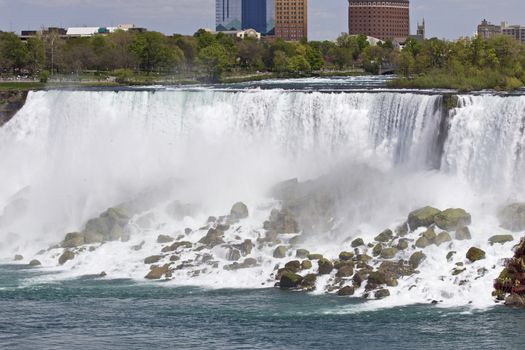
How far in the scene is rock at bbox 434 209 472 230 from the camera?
4306 centimetres

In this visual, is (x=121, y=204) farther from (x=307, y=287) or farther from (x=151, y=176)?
(x=307, y=287)

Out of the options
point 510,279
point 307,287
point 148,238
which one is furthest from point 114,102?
point 510,279

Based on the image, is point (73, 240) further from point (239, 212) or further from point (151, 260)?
point (239, 212)

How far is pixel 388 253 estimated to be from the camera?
41.7 metres

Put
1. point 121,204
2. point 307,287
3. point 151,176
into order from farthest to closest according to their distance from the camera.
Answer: point 151,176, point 121,204, point 307,287

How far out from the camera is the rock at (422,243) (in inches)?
1649

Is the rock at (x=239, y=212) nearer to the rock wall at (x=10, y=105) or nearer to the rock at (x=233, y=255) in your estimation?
the rock at (x=233, y=255)

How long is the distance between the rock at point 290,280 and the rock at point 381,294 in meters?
3.20

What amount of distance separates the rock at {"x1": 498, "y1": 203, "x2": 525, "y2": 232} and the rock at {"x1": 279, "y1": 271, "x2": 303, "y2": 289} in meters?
8.78

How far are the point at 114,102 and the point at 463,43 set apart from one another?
1189 inches

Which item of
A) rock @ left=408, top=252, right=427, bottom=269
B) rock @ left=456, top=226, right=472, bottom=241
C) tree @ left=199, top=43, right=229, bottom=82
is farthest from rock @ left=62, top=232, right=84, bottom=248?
tree @ left=199, top=43, right=229, bottom=82

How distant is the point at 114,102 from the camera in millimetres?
60094

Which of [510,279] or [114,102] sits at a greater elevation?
[114,102]

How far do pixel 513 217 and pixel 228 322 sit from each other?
44.6ft
